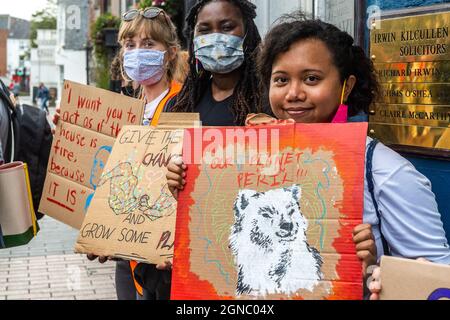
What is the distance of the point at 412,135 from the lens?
267 centimetres

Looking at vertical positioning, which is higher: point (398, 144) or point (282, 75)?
point (282, 75)

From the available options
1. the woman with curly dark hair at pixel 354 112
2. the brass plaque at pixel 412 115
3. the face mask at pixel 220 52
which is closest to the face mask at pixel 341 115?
the woman with curly dark hair at pixel 354 112

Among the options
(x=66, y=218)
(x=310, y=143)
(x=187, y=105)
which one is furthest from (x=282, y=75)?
(x=66, y=218)

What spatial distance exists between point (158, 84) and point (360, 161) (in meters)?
2.12

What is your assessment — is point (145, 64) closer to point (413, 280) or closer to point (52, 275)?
point (413, 280)

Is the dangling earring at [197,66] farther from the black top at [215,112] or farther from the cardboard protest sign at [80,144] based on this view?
the cardboard protest sign at [80,144]

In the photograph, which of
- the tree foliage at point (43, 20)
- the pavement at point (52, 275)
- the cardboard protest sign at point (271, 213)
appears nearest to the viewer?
the cardboard protest sign at point (271, 213)

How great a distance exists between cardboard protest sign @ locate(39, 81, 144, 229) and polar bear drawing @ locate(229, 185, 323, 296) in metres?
1.39

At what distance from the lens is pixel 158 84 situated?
3818 millimetres

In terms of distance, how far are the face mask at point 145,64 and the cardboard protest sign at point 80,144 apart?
0.38 m

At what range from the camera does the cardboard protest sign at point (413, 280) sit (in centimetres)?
165

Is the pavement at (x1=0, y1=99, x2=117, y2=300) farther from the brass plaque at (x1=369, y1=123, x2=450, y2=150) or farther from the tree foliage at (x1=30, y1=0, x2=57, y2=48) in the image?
the tree foliage at (x1=30, y1=0, x2=57, y2=48)

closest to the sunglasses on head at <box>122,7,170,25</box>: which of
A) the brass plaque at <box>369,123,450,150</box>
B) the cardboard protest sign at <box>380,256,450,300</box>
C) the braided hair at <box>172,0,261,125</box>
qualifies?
the braided hair at <box>172,0,261,125</box>
